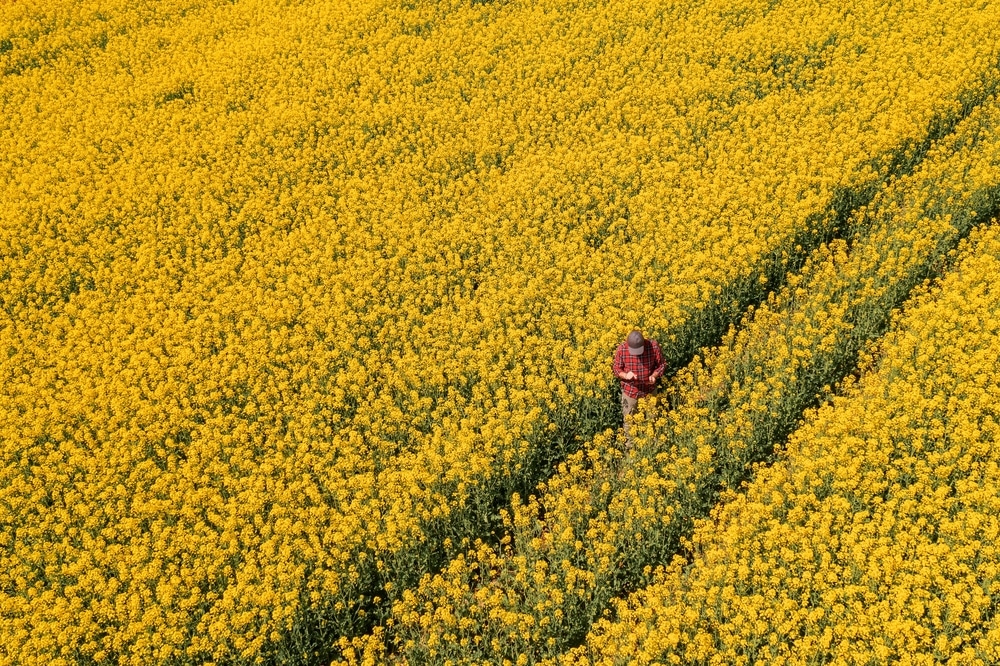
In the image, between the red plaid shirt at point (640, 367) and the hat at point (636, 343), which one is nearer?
the hat at point (636, 343)

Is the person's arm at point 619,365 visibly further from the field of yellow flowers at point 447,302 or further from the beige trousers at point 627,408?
the field of yellow flowers at point 447,302

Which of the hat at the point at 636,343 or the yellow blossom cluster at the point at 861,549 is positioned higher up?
the hat at the point at 636,343

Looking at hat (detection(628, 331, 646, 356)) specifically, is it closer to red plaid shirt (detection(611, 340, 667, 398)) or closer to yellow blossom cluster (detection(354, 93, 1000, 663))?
red plaid shirt (detection(611, 340, 667, 398))

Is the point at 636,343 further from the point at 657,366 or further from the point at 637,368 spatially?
the point at 657,366

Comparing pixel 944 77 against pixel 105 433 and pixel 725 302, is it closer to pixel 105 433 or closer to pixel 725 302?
pixel 725 302

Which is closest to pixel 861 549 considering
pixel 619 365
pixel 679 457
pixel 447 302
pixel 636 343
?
pixel 679 457

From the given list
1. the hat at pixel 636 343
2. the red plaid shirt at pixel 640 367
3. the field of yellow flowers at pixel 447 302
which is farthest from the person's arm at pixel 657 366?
the field of yellow flowers at pixel 447 302

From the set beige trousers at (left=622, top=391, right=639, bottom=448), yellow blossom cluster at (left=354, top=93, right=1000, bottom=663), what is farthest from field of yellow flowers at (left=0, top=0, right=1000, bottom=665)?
beige trousers at (left=622, top=391, right=639, bottom=448)
